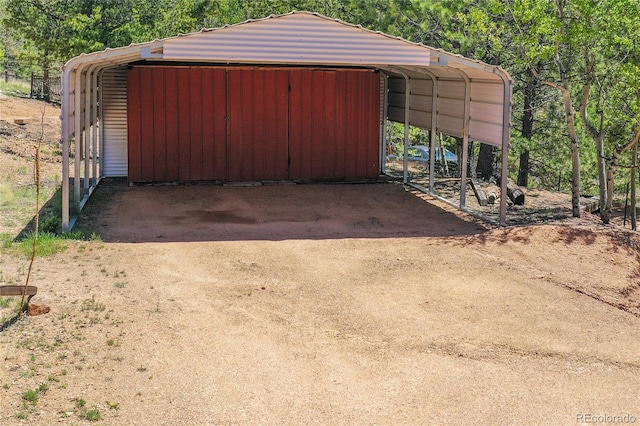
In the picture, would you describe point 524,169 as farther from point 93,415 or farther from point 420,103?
point 93,415

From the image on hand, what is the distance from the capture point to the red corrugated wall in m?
17.4

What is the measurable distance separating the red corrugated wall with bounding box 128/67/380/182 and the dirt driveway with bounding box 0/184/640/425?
4.00 meters

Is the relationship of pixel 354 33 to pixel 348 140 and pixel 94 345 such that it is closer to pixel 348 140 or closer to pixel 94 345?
pixel 348 140

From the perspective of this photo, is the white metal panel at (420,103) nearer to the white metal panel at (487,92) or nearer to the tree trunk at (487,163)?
the white metal panel at (487,92)

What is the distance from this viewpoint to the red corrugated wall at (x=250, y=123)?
17.4 meters

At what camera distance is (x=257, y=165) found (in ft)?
58.8

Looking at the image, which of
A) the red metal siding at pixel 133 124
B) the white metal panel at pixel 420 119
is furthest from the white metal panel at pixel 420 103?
the red metal siding at pixel 133 124

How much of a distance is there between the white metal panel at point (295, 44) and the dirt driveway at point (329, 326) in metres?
2.64

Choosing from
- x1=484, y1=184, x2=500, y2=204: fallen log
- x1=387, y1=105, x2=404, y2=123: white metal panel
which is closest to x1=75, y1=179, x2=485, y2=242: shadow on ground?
x1=484, y1=184, x2=500, y2=204: fallen log

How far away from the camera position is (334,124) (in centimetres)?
1836

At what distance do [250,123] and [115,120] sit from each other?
2.93 meters

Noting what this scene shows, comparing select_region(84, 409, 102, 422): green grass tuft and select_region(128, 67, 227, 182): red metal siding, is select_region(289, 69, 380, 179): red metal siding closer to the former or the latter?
select_region(128, 67, 227, 182): red metal siding

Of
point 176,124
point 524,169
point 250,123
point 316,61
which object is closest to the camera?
point 316,61

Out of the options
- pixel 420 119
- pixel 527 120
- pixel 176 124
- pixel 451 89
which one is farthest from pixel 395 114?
pixel 176 124
